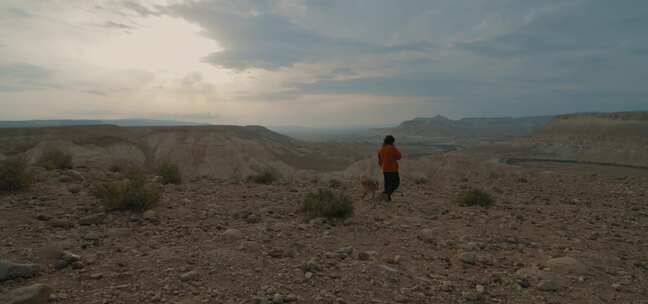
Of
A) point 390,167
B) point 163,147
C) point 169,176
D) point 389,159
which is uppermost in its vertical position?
point 389,159

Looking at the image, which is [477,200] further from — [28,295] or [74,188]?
[74,188]

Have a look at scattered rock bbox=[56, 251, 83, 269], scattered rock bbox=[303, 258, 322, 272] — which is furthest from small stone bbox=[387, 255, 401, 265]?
scattered rock bbox=[56, 251, 83, 269]

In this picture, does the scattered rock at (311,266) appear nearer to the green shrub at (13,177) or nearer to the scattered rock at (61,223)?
the scattered rock at (61,223)

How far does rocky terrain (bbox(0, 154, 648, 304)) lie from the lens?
10.8 ft

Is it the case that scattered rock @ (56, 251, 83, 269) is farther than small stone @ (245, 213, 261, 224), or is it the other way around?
small stone @ (245, 213, 261, 224)

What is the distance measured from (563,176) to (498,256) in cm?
1131

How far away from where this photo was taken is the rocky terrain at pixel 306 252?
330 cm

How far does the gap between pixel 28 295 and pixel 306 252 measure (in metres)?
2.64

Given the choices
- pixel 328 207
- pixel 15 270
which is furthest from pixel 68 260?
pixel 328 207

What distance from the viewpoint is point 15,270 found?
128 inches

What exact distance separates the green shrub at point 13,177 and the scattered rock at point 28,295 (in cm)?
552

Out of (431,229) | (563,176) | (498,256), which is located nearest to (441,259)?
(498,256)

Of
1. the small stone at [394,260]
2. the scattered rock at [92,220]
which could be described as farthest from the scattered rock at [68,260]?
the small stone at [394,260]

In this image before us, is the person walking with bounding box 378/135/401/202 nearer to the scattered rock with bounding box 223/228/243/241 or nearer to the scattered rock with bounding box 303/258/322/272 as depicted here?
the scattered rock with bounding box 223/228/243/241
